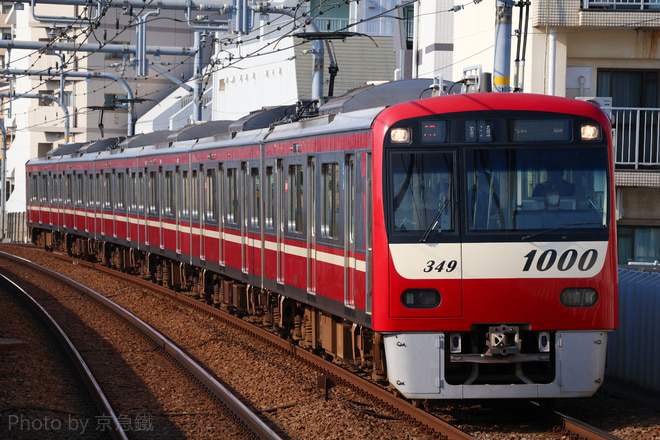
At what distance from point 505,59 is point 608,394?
408 centimetres

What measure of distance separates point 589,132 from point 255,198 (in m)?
6.41

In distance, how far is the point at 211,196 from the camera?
56.9 ft

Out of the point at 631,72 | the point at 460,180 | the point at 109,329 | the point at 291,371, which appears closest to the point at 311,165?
the point at 291,371

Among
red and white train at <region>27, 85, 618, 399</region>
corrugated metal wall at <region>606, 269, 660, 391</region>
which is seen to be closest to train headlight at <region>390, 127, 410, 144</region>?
red and white train at <region>27, 85, 618, 399</region>

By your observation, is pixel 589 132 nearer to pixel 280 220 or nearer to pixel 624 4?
pixel 280 220

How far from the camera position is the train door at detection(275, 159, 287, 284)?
12.9 m

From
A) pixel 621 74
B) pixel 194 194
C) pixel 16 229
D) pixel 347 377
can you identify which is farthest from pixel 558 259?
pixel 16 229

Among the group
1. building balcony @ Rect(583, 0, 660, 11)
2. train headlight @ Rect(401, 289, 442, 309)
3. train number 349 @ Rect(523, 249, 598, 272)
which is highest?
building balcony @ Rect(583, 0, 660, 11)

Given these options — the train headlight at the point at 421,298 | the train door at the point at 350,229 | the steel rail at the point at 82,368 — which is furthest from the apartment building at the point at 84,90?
the train headlight at the point at 421,298

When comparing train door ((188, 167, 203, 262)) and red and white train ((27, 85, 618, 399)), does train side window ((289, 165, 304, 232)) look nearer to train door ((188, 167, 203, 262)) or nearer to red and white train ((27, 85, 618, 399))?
red and white train ((27, 85, 618, 399))

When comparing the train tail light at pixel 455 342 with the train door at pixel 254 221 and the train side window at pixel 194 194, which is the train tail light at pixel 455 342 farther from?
the train side window at pixel 194 194

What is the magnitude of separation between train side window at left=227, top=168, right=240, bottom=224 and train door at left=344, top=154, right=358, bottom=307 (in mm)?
5518

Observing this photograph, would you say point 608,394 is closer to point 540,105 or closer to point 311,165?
point 540,105

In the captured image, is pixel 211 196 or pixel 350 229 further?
pixel 211 196
